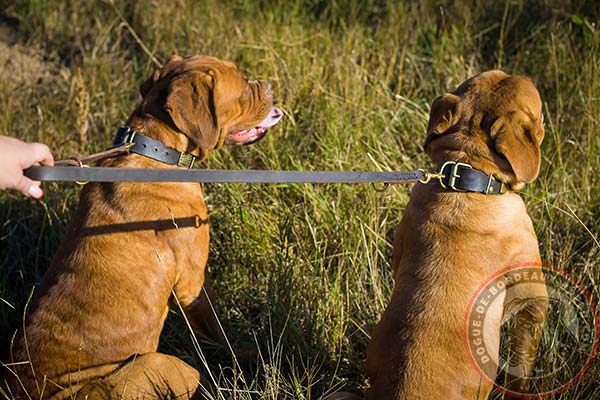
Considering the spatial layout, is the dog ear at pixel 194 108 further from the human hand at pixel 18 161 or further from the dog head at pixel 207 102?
the human hand at pixel 18 161

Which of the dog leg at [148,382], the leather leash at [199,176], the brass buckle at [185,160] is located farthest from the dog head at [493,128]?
the dog leg at [148,382]

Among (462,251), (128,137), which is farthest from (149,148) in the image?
(462,251)

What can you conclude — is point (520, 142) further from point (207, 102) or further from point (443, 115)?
point (207, 102)

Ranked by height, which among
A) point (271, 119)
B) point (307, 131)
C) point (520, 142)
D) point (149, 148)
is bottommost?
point (307, 131)

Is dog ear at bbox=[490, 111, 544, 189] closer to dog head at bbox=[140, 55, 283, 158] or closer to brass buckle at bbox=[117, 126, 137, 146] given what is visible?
dog head at bbox=[140, 55, 283, 158]

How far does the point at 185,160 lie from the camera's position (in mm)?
3934

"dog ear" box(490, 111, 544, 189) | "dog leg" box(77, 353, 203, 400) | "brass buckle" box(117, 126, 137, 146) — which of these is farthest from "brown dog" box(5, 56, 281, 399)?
"dog ear" box(490, 111, 544, 189)

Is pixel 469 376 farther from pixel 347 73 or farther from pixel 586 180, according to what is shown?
pixel 347 73

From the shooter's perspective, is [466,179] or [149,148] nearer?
[466,179]

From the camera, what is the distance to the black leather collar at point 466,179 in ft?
11.5

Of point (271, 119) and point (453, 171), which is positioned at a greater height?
point (453, 171)

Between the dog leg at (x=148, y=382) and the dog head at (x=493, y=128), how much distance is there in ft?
5.78

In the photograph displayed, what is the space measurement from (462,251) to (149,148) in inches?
69.5

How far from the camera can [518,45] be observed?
6.71 meters
